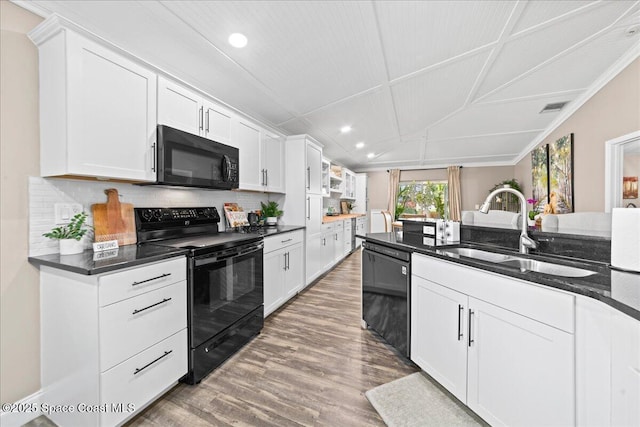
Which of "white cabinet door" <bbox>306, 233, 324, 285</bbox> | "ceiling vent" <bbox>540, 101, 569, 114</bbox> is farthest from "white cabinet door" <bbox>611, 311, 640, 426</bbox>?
"ceiling vent" <bbox>540, 101, 569, 114</bbox>

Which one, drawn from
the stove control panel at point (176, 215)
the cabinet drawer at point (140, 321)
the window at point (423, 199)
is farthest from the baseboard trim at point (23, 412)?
the window at point (423, 199)

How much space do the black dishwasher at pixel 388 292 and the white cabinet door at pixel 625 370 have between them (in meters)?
1.08

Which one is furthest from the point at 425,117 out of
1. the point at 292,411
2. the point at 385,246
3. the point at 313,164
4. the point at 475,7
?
the point at 292,411

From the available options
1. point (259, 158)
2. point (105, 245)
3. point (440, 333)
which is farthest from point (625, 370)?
point (259, 158)

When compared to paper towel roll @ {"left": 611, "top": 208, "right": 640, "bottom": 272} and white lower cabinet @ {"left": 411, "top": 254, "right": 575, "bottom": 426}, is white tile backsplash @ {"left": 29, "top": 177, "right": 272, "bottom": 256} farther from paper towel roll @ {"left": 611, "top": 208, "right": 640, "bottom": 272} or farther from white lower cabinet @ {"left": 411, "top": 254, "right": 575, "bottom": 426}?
paper towel roll @ {"left": 611, "top": 208, "right": 640, "bottom": 272}

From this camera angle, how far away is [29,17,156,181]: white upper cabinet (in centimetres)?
143

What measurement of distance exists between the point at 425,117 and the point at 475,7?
8.29ft

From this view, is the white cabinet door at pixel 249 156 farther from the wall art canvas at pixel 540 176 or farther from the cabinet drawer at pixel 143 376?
the wall art canvas at pixel 540 176

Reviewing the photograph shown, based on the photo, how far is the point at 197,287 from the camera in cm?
177

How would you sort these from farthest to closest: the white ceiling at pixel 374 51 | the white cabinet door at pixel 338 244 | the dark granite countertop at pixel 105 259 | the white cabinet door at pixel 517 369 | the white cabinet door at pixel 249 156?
the white cabinet door at pixel 338 244 → the white cabinet door at pixel 249 156 → the white ceiling at pixel 374 51 → the dark granite countertop at pixel 105 259 → the white cabinet door at pixel 517 369

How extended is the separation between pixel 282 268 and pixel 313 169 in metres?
1.71

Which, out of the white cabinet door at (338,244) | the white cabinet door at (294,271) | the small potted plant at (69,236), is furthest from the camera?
the white cabinet door at (338,244)

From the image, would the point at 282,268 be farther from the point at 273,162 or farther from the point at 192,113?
the point at 192,113

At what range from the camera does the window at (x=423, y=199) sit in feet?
25.9
